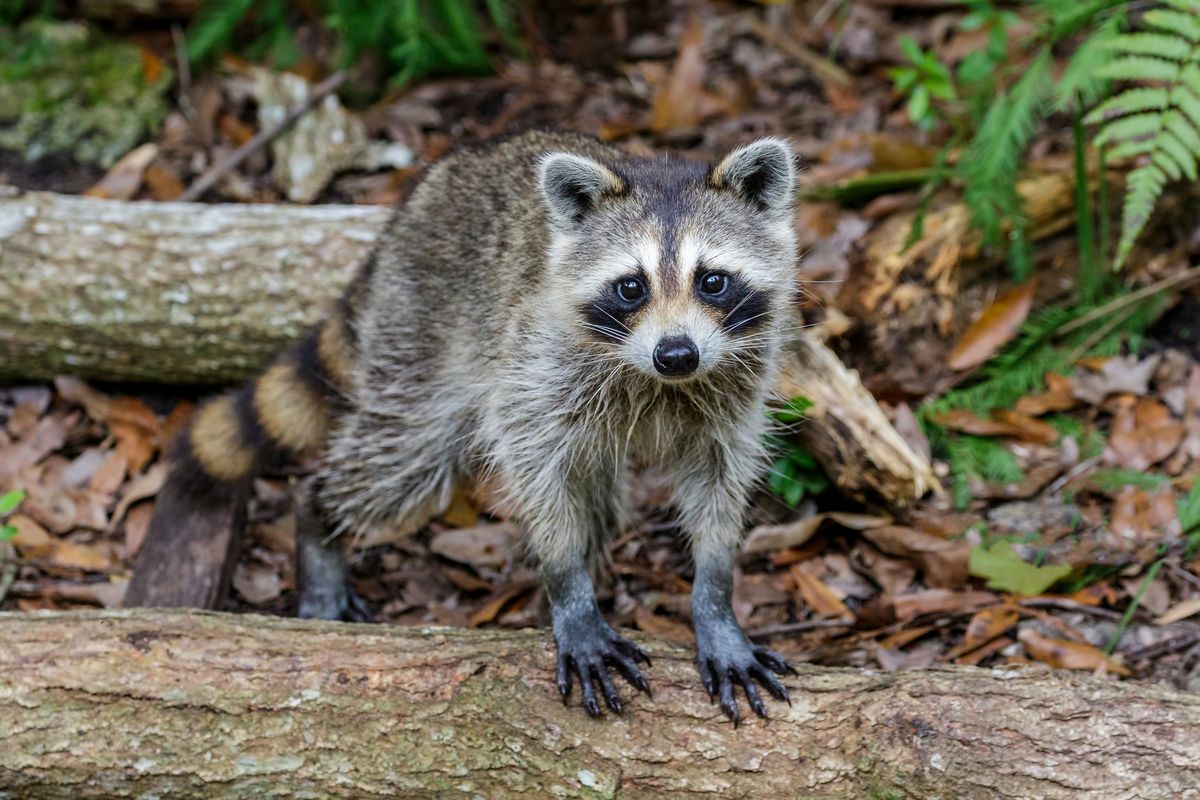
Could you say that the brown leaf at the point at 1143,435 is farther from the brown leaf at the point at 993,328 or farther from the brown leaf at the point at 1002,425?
the brown leaf at the point at 993,328

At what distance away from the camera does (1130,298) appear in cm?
562

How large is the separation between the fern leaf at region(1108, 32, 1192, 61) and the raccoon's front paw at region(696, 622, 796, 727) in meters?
2.62

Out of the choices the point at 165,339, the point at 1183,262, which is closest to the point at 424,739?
the point at 165,339

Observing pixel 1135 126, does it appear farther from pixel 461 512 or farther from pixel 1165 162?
pixel 461 512

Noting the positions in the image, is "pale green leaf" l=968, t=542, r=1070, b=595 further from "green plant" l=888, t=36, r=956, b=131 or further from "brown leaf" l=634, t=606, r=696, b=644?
"green plant" l=888, t=36, r=956, b=131

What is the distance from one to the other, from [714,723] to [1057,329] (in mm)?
2963

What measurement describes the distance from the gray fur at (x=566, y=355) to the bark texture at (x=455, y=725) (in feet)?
0.70

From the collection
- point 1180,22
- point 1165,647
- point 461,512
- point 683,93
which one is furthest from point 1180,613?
point 683,93

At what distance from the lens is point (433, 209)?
4891mm

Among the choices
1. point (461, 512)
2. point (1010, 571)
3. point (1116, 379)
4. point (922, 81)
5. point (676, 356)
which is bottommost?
point (461, 512)

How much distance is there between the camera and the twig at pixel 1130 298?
5.61m

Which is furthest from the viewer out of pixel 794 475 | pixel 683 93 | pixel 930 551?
pixel 683 93

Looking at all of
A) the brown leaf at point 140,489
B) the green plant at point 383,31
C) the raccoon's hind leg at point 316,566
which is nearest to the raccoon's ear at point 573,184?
the raccoon's hind leg at point 316,566

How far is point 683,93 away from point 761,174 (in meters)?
3.16
